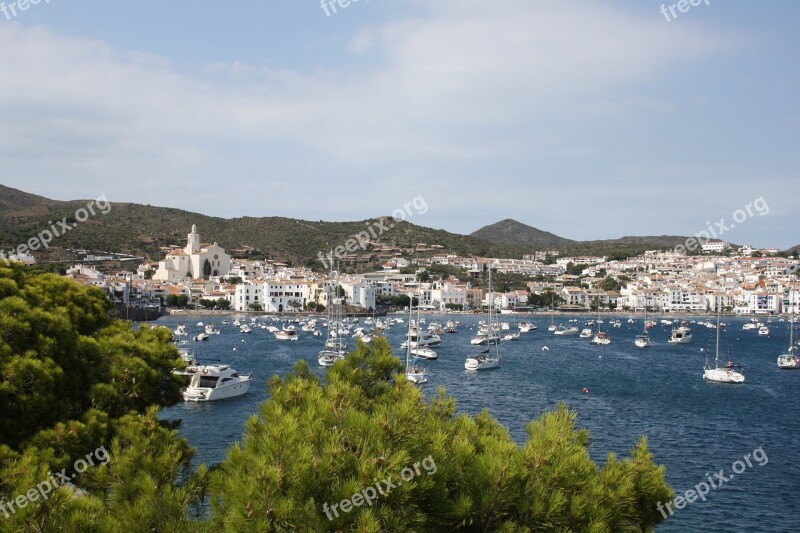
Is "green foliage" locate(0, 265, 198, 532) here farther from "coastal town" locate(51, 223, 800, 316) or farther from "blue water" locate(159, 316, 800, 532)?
"coastal town" locate(51, 223, 800, 316)

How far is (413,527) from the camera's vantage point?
11.3ft

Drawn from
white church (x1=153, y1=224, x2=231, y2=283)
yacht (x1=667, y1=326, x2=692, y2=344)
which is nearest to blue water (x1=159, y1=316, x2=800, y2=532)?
yacht (x1=667, y1=326, x2=692, y2=344)

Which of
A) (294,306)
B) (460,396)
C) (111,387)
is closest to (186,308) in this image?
(294,306)

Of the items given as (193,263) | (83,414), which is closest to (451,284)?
(193,263)

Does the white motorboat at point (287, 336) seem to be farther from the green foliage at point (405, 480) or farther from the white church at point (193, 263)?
the green foliage at point (405, 480)

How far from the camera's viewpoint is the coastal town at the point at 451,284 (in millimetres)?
80375

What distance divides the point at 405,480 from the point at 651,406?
2267 cm

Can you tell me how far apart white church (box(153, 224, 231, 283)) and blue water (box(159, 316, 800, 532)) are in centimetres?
4457

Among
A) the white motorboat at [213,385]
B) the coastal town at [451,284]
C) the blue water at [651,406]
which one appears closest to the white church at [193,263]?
the coastal town at [451,284]

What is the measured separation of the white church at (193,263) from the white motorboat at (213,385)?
6737 cm

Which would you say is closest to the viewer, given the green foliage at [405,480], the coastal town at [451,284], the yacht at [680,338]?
the green foliage at [405,480]

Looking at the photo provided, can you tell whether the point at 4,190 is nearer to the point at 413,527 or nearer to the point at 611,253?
the point at 611,253

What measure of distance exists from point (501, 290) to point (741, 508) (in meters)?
88.6

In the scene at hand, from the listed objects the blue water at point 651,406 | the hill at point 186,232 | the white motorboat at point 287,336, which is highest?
the hill at point 186,232
